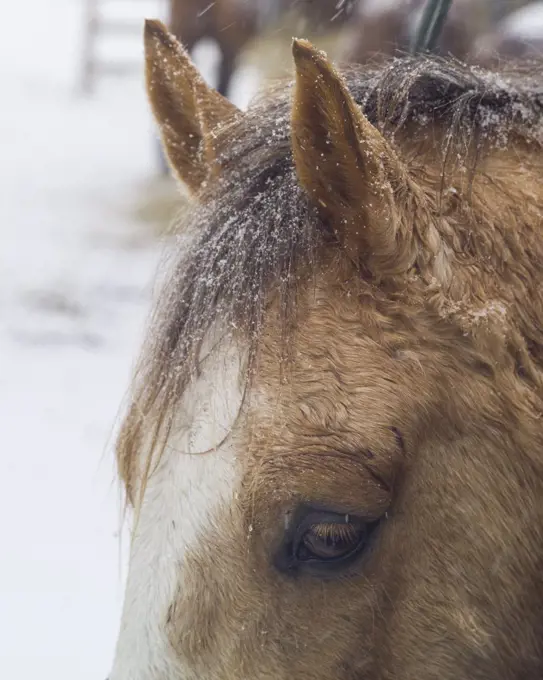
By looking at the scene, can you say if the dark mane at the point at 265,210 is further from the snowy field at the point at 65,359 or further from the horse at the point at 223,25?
the horse at the point at 223,25

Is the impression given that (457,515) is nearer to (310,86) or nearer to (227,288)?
(227,288)

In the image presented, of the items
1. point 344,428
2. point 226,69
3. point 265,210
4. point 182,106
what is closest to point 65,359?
point 182,106

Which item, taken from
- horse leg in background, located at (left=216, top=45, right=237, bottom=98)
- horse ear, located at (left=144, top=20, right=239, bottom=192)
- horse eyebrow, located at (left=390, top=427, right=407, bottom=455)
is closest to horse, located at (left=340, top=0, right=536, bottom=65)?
horse ear, located at (left=144, top=20, right=239, bottom=192)

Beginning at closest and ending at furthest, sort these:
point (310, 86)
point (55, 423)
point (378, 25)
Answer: point (310, 86)
point (378, 25)
point (55, 423)

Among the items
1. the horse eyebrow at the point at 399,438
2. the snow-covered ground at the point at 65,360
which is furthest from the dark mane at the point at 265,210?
the snow-covered ground at the point at 65,360

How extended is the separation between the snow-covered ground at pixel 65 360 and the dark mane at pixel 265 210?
1.38 ft

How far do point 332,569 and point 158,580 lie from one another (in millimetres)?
199

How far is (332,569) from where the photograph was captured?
913mm

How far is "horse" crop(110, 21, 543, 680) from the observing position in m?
0.89

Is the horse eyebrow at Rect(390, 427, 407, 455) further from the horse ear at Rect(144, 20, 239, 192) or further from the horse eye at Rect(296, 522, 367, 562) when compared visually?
the horse ear at Rect(144, 20, 239, 192)

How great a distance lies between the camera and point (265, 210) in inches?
38.6

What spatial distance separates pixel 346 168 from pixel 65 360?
2832mm

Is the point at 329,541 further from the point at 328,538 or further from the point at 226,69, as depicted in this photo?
the point at 226,69

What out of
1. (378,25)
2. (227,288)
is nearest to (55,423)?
(378,25)
